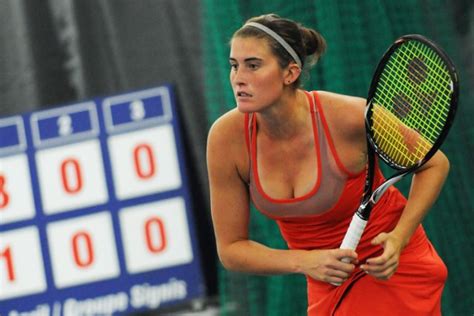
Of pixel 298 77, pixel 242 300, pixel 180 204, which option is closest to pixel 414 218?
pixel 298 77

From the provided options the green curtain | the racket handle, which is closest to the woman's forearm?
the racket handle

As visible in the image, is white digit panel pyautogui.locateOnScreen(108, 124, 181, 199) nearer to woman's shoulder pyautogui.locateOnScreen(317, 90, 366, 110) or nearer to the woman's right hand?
woman's shoulder pyautogui.locateOnScreen(317, 90, 366, 110)

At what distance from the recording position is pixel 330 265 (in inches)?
75.2

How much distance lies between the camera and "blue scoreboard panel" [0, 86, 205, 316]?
3.98m

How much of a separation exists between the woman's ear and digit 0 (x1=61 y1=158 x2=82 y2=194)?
2082mm

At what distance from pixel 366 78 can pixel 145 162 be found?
1.09 meters

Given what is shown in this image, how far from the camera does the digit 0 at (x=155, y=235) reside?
3973 millimetres

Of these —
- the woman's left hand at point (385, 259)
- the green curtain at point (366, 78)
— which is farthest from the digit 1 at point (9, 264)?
the woman's left hand at point (385, 259)

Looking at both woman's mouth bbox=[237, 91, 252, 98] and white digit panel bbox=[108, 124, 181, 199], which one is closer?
woman's mouth bbox=[237, 91, 252, 98]

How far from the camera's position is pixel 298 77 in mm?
2092

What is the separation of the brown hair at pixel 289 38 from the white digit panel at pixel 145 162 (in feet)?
6.26

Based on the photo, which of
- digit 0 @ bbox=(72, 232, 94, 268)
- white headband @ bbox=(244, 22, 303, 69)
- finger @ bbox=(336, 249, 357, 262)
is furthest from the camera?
digit 0 @ bbox=(72, 232, 94, 268)

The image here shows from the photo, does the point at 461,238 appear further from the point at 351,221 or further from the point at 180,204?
the point at 351,221

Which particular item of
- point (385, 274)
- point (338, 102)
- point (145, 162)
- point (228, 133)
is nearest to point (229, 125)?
point (228, 133)
